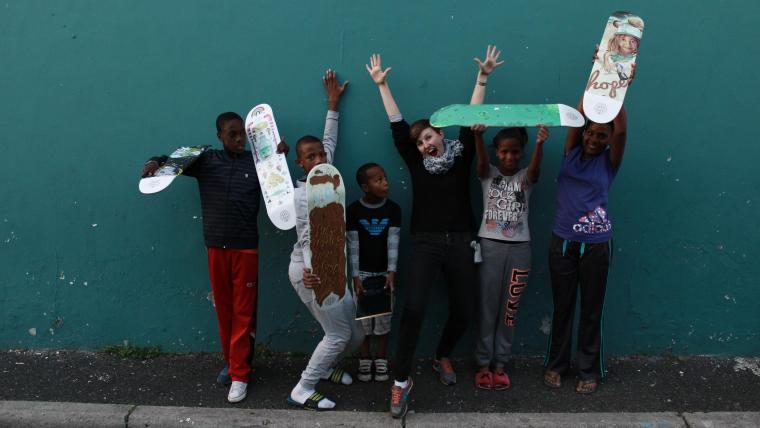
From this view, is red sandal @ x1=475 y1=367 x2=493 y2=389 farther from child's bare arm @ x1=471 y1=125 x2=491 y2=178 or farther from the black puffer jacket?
the black puffer jacket

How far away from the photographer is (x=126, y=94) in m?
3.98

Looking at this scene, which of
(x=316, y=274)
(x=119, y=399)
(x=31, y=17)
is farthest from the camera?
(x=31, y=17)

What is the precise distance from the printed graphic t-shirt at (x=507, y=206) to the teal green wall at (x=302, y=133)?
0.32m

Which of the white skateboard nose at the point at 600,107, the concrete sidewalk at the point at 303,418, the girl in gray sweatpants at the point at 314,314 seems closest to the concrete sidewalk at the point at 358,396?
the concrete sidewalk at the point at 303,418

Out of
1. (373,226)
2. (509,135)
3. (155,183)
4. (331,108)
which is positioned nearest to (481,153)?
(509,135)

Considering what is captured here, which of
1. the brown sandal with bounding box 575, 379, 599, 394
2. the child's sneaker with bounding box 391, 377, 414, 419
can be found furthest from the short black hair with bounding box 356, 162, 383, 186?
the brown sandal with bounding box 575, 379, 599, 394

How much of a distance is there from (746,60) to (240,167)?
310cm

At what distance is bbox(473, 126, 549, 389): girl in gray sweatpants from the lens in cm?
357

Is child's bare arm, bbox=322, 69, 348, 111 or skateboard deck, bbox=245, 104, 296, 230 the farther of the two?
child's bare arm, bbox=322, 69, 348, 111

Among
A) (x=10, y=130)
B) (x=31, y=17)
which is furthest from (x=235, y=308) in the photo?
(x=31, y=17)

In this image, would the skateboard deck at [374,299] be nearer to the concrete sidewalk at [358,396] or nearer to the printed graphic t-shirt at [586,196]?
the concrete sidewalk at [358,396]

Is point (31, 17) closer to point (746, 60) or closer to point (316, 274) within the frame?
point (316, 274)

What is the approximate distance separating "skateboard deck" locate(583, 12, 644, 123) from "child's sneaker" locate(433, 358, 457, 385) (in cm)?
168

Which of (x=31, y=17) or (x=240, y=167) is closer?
(x=240, y=167)
